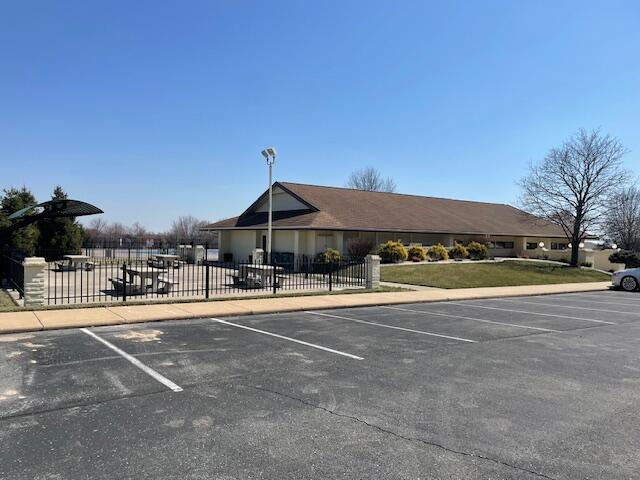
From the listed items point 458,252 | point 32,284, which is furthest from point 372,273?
point 458,252

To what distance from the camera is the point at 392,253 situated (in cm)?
3166

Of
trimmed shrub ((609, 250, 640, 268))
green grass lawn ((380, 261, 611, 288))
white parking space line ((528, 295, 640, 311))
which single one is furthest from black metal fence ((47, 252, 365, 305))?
trimmed shrub ((609, 250, 640, 268))

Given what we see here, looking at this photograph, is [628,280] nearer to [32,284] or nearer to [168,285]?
[168,285]

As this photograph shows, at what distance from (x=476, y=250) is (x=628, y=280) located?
1326cm

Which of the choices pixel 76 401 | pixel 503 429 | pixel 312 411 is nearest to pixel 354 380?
pixel 312 411

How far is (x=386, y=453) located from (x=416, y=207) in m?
38.9

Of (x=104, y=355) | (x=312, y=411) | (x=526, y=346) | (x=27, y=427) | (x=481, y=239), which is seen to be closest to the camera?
(x=27, y=427)

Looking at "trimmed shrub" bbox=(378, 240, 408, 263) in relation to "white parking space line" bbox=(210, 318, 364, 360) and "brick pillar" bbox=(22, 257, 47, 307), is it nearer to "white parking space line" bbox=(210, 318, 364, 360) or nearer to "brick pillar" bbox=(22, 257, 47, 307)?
"white parking space line" bbox=(210, 318, 364, 360)

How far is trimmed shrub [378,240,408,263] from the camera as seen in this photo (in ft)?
104

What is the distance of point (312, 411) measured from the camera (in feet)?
17.8

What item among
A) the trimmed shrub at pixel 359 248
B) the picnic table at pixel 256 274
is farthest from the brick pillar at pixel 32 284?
the trimmed shrub at pixel 359 248

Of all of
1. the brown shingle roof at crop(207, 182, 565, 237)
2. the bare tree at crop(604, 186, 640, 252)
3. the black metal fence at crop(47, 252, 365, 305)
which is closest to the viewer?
the black metal fence at crop(47, 252, 365, 305)

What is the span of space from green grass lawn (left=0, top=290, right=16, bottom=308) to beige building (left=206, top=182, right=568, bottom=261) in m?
17.1

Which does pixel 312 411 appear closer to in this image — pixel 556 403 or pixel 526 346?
pixel 556 403
